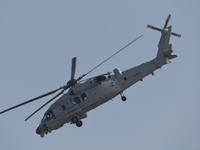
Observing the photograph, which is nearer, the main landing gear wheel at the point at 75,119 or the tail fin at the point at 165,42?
the main landing gear wheel at the point at 75,119

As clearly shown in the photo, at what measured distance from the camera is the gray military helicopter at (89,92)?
3866 cm

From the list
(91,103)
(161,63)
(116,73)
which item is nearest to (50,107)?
(91,103)

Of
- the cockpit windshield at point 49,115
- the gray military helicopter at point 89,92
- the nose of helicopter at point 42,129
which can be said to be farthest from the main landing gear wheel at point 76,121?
the nose of helicopter at point 42,129

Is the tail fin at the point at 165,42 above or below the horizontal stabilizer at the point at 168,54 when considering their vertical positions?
above

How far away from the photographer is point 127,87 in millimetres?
39219

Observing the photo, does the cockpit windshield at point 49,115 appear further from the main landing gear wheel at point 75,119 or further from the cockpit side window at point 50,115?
the main landing gear wheel at point 75,119

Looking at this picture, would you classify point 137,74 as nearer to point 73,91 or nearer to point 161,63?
point 161,63

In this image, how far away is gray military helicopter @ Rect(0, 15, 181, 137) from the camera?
127 ft

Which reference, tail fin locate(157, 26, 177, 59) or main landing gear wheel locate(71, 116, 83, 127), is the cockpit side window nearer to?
main landing gear wheel locate(71, 116, 83, 127)

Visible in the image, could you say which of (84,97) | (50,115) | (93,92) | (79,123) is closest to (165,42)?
(93,92)

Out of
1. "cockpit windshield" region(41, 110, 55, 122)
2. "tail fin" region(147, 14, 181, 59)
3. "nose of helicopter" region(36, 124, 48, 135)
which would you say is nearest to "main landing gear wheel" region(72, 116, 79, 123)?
"cockpit windshield" region(41, 110, 55, 122)

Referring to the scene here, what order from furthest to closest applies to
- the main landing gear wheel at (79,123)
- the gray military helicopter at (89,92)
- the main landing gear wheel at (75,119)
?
1. the main landing gear wheel at (79,123)
2. the main landing gear wheel at (75,119)
3. the gray military helicopter at (89,92)

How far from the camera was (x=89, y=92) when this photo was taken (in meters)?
38.9

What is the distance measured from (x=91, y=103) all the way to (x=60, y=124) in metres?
4.29
